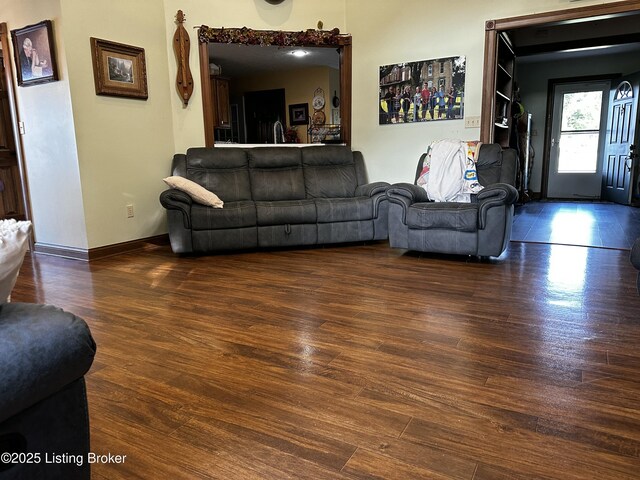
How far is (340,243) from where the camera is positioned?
14.7 feet

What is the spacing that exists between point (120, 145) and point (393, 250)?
106 inches

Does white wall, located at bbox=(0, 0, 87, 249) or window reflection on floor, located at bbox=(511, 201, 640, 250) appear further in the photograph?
window reflection on floor, located at bbox=(511, 201, 640, 250)

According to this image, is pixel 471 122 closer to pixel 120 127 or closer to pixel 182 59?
pixel 182 59

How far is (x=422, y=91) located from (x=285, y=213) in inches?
78.0

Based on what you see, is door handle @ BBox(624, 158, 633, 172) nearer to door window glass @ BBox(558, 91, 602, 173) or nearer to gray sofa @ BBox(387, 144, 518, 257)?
door window glass @ BBox(558, 91, 602, 173)

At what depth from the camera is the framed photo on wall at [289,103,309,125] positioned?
8.71 meters

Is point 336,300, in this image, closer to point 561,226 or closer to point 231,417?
point 231,417

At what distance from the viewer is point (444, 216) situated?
12.0 ft

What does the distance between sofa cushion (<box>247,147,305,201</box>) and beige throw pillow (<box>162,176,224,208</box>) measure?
0.58m

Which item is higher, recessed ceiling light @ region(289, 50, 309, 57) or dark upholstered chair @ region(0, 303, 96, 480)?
recessed ceiling light @ region(289, 50, 309, 57)

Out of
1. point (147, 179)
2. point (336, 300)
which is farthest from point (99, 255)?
point (336, 300)

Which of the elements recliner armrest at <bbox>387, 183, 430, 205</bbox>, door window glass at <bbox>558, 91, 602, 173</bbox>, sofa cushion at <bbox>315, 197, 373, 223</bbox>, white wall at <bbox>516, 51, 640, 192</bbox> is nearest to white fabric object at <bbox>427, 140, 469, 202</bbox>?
recliner armrest at <bbox>387, 183, 430, 205</bbox>

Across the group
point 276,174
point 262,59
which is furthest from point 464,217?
point 262,59

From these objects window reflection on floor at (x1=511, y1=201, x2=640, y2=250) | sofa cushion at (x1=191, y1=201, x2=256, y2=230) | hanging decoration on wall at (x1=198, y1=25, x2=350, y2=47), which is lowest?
window reflection on floor at (x1=511, y1=201, x2=640, y2=250)
